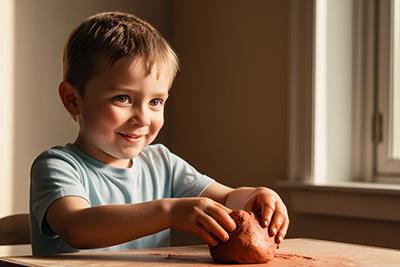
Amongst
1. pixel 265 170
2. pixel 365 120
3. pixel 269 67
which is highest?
pixel 269 67

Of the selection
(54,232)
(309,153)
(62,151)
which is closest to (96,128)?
(62,151)

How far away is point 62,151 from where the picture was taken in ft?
4.58

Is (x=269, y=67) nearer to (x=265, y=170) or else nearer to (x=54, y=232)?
(x=265, y=170)

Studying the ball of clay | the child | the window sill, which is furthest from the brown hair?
the window sill

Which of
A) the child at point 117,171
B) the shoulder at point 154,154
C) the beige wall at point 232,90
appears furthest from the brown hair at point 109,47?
the beige wall at point 232,90

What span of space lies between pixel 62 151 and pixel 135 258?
0.34 m

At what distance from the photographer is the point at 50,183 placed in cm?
127

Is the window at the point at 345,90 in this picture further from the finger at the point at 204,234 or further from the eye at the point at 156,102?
the finger at the point at 204,234

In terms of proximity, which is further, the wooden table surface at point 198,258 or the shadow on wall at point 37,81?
the shadow on wall at point 37,81

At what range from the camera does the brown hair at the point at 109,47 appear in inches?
53.0

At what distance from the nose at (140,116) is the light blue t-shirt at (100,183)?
0.13 metres

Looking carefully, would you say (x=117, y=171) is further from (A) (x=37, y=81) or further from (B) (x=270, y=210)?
(A) (x=37, y=81)

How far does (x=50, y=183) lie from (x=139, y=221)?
194 mm

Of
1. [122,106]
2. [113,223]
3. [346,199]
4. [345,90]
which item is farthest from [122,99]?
[345,90]
